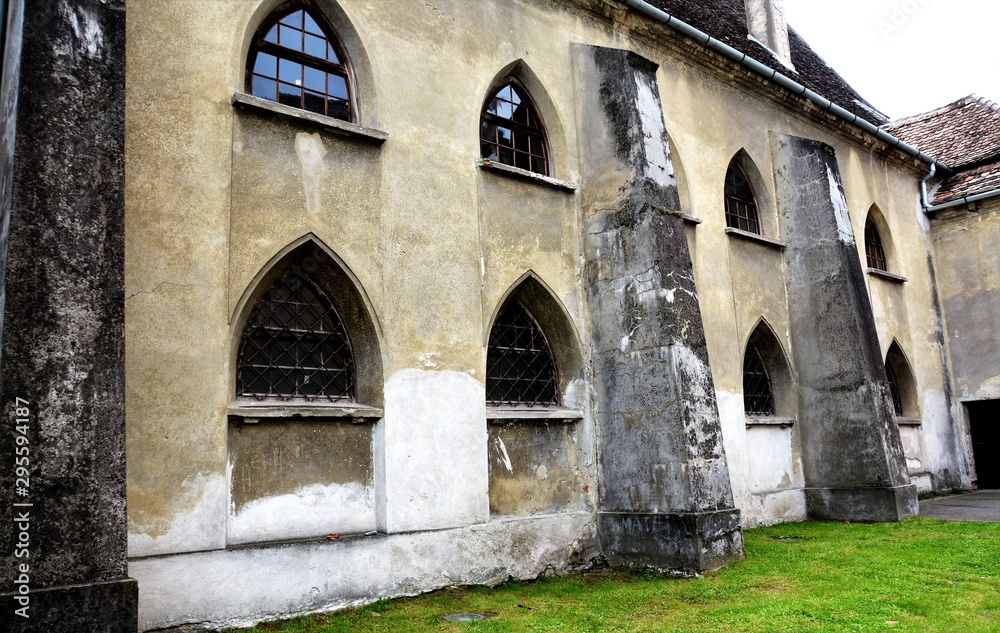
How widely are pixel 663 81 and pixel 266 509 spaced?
8401 mm

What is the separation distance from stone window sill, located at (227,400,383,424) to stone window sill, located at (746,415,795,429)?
6457 mm

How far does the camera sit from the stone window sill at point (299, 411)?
6.51 metres

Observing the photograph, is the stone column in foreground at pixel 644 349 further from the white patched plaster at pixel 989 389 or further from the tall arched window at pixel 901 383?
the white patched plaster at pixel 989 389

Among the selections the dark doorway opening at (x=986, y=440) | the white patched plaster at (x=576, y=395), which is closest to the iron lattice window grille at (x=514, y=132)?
the white patched plaster at (x=576, y=395)

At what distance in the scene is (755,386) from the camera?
1208 centimetres

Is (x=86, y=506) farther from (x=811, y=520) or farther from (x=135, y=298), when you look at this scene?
(x=811, y=520)

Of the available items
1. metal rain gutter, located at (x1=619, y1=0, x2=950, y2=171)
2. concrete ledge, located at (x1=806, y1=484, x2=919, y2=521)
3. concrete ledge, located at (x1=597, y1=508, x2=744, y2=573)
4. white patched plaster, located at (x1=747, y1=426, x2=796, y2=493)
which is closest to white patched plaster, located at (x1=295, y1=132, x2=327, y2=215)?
concrete ledge, located at (x1=597, y1=508, x2=744, y2=573)

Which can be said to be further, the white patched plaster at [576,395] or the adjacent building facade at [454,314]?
the white patched plaster at [576,395]

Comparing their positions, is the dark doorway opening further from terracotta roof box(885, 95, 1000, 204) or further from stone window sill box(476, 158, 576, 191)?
stone window sill box(476, 158, 576, 191)

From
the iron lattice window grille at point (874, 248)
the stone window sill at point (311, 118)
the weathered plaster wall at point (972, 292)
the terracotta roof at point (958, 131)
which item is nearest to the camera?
the stone window sill at point (311, 118)

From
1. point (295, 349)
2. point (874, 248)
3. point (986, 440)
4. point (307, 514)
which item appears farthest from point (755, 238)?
point (986, 440)

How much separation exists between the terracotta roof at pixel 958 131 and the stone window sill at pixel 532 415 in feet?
45.0

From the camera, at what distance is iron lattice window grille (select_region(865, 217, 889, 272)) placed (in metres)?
15.5

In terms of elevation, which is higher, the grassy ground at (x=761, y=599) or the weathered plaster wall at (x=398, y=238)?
the weathered plaster wall at (x=398, y=238)
